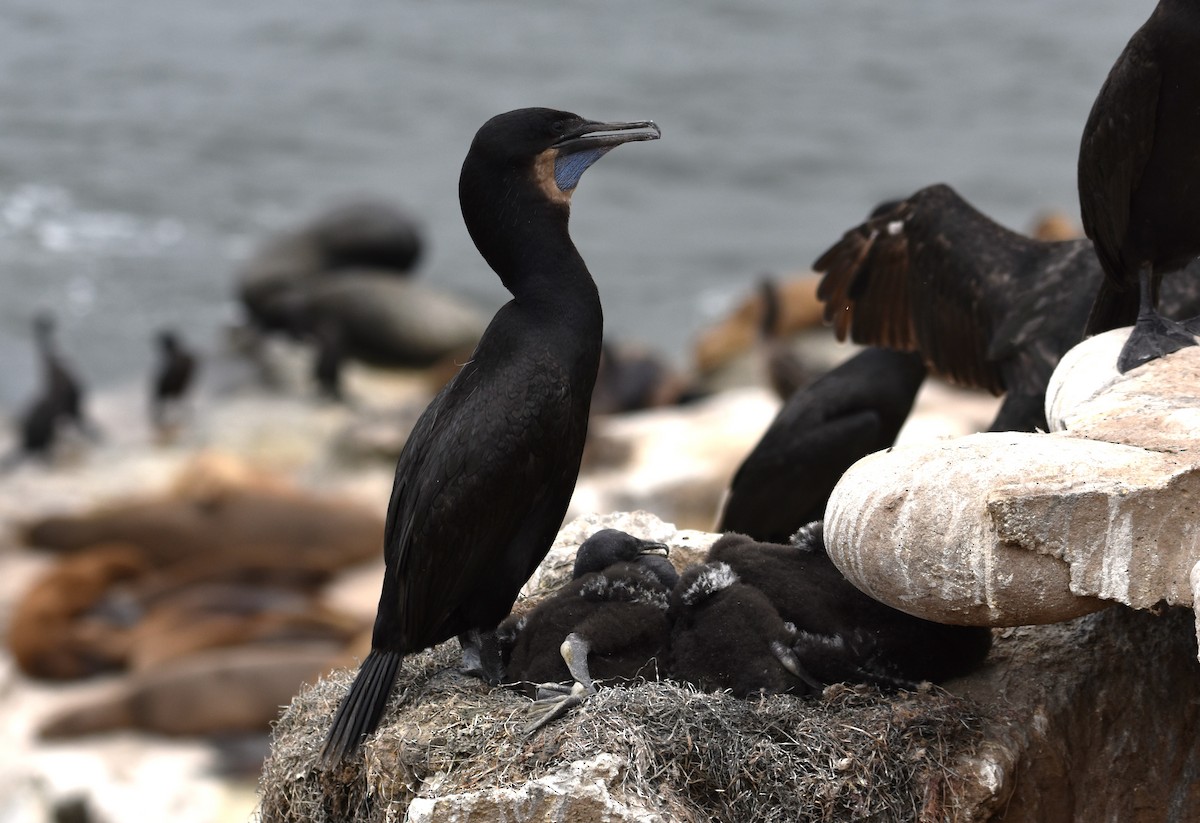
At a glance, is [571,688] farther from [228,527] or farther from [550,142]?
[228,527]

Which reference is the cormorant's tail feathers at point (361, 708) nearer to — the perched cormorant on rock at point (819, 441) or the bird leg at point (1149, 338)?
the bird leg at point (1149, 338)

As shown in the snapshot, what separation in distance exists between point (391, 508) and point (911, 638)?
1.56 meters

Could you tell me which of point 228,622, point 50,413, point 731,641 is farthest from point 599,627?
point 50,413

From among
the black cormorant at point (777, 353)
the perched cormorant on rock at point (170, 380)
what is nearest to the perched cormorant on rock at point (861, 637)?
the black cormorant at point (777, 353)

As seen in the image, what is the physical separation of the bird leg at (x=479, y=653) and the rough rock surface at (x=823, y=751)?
0.42ft

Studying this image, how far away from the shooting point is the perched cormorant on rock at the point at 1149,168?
4.62 m

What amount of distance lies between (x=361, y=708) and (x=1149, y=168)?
116 inches

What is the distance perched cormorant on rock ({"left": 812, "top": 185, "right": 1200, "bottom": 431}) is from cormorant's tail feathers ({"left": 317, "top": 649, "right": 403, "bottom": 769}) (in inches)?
120

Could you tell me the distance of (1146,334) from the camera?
4.64m

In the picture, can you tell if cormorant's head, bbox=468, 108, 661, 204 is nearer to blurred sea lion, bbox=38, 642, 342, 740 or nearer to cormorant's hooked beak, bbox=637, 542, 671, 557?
cormorant's hooked beak, bbox=637, 542, 671, 557

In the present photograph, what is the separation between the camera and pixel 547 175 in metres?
4.61

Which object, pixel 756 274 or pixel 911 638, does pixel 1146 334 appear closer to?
pixel 911 638

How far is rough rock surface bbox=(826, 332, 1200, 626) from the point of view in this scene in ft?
11.6

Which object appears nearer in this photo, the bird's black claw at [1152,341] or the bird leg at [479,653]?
the bird's black claw at [1152,341]
